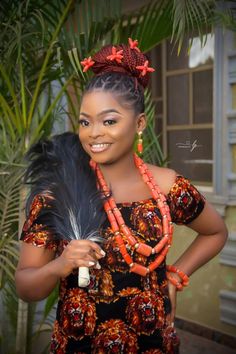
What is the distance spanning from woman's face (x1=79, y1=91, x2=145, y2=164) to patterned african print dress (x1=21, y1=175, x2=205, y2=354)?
0.16m

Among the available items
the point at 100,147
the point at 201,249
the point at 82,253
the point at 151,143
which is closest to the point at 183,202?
the point at 201,249

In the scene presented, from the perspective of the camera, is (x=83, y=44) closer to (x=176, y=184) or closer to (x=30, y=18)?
(x=30, y=18)

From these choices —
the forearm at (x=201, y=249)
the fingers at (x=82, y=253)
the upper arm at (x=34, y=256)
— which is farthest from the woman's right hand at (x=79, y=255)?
the forearm at (x=201, y=249)

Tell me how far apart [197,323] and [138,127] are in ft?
8.69

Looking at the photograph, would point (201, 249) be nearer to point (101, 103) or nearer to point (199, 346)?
point (101, 103)

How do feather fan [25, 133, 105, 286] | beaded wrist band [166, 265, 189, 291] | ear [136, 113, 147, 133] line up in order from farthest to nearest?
beaded wrist band [166, 265, 189, 291]
ear [136, 113, 147, 133]
feather fan [25, 133, 105, 286]

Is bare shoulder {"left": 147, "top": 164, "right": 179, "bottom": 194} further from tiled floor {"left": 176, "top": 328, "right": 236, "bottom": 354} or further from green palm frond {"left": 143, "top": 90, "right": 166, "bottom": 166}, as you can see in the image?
tiled floor {"left": 176, "top": 328, "right": 236, "bottom": 354}

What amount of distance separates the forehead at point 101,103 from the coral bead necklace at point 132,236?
0.17 meters

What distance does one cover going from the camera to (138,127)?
1.51 metres

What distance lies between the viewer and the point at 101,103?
56.4 inches

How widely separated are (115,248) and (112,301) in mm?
143

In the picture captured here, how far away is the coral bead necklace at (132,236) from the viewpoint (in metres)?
1.43

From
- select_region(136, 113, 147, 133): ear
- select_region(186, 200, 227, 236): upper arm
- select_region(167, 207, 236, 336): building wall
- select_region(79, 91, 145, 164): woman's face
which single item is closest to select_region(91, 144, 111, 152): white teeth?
select_region(79, 91, 145, 164): woman's face

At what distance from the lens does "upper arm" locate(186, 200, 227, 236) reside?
5.49 feet
